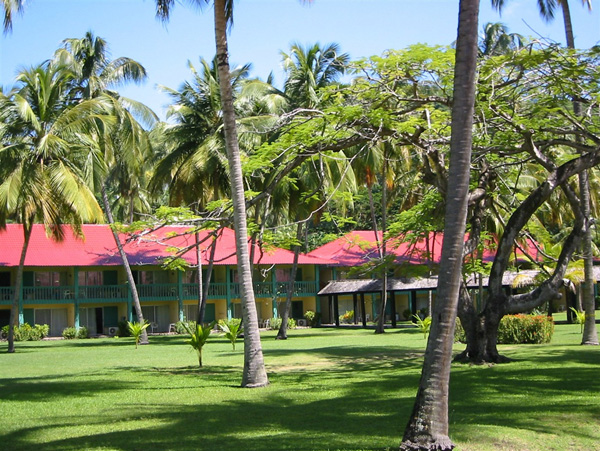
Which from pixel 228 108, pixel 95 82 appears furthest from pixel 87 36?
pixel 228 108

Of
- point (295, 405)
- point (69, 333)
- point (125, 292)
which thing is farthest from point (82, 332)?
point (295, 405)

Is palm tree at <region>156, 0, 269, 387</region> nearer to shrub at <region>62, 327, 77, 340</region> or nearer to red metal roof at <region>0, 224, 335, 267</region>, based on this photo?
red metal roof at <region>0, 224, 335, 267</region>

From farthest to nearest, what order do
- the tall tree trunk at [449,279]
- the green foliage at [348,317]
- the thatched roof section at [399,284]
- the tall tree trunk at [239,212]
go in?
1. the green foliage at [348,317]
2. the thatched roof section at [399,284]
3. the tall tree trunk at [239,212]
4. the tall tree trunk at [449,279]

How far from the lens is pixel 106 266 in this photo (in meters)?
42.8

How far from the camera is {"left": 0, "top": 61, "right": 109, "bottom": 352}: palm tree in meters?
26.1

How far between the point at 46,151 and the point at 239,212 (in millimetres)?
14582

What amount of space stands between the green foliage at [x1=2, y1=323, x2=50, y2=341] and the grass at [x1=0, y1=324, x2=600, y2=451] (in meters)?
18.8

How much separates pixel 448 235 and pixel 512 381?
24.0 ft

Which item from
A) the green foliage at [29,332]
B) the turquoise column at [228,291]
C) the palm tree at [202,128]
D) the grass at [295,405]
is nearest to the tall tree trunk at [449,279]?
the grass at [295,405]

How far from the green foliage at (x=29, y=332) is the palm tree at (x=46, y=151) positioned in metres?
9.85

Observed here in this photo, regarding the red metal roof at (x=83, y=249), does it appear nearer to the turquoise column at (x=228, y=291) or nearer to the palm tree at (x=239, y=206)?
the turquoise column at (x=228, y=291)

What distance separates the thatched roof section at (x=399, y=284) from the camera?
3722 cm

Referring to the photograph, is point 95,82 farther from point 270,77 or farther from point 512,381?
point 512,381

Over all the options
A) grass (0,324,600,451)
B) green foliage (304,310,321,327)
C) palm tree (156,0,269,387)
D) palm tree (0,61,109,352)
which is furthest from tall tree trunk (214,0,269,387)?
green foliage (304,310,321,327)
